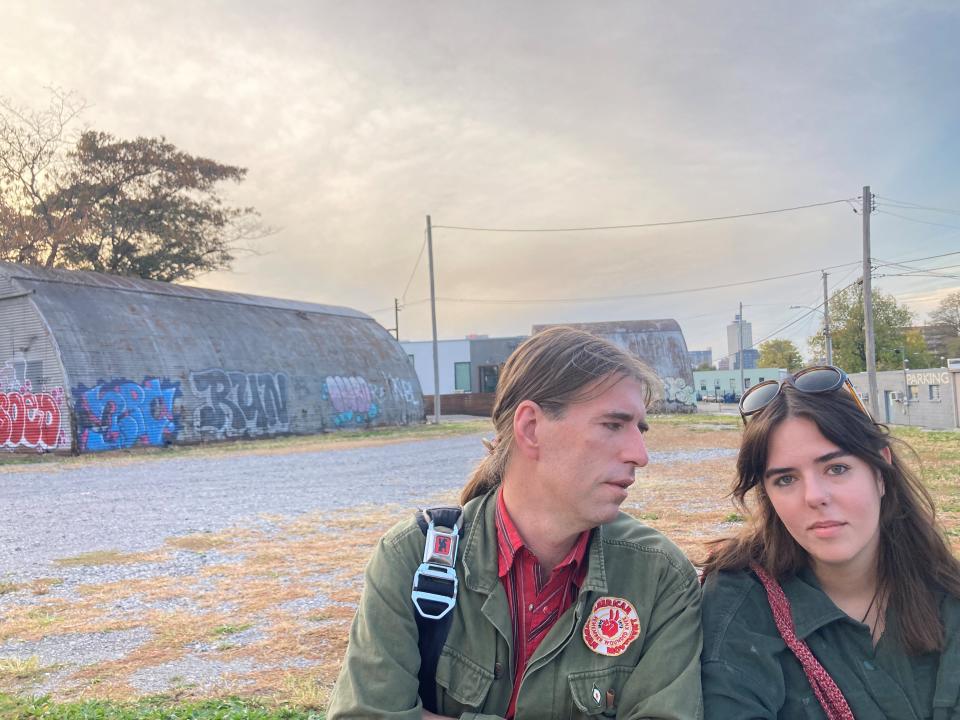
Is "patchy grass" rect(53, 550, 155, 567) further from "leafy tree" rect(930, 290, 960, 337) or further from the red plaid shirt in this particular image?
"leafy tree" rect(930, 290, 960, 337)

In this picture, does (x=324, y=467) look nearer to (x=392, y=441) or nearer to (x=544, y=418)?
(x=392, y=441)

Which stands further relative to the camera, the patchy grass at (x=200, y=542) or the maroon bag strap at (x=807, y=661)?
the patchy grass at (x=200, y=542)

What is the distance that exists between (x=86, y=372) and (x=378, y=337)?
674 inches

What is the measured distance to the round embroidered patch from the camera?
2254 millimetres

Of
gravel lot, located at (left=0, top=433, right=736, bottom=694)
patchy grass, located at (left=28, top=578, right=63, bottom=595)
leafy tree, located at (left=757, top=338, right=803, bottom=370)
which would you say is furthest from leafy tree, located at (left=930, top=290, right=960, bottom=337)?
patchy grass, located at (left=28, top=578, right=63, bottom=595)

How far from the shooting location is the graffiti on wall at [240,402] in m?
26.7

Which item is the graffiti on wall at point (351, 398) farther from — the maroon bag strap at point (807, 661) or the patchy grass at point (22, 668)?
the maroon bag strap at point (807, 661)

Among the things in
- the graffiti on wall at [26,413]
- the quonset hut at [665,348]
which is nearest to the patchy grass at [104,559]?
the graffiti on wall at [26,413]

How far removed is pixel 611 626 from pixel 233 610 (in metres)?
4.11

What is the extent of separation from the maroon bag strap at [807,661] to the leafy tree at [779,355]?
82.7 m

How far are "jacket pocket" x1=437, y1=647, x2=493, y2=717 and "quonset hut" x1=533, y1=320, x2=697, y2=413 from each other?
49436 mm

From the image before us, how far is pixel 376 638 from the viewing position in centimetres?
222

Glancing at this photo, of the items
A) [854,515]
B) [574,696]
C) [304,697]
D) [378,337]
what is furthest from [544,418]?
[378,337]

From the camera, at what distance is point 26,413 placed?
2281 centimetres
